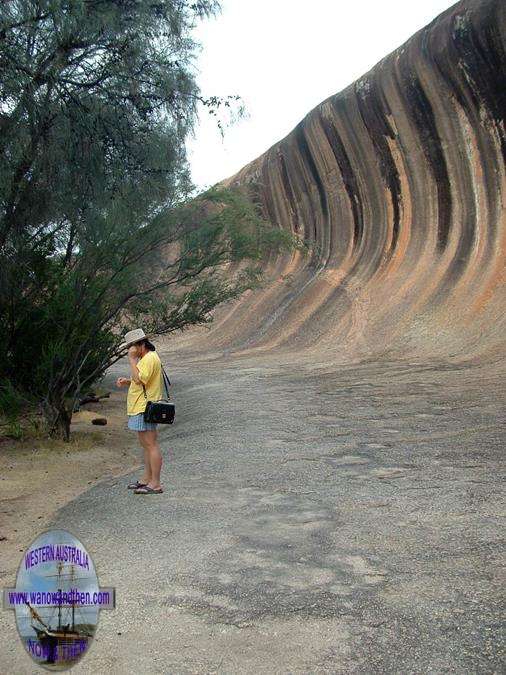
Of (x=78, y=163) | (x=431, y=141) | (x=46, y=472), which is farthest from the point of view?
(x=431, y=141)

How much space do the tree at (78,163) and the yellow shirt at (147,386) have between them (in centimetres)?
383

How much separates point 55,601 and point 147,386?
3792 mm

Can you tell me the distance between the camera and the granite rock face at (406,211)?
18.6 metres

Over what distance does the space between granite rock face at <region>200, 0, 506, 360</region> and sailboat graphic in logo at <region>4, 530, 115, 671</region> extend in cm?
1461

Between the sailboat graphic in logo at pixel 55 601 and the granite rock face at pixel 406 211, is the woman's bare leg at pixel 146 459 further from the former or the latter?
the granite rock face at pixel 406 211

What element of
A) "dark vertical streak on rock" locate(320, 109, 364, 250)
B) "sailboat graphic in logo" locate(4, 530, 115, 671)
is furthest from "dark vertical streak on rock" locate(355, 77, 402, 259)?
"sailboat graphic in logo" locate(4, 530, 115, 671)

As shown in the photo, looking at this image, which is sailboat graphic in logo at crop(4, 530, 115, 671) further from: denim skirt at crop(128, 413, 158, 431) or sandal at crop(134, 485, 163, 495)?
sandal at crop(134, 485, 163, 495)

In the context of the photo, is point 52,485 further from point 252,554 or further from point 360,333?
point 360,333

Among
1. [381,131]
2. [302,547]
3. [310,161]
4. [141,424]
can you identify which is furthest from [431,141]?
[302,547]

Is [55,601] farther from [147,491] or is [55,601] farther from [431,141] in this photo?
[431,141]

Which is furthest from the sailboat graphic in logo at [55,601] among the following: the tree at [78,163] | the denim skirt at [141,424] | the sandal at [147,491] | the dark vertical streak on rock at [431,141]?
the dark vertical streak on rock at [431,141]

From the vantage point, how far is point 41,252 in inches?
427

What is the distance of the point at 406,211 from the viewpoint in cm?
2220

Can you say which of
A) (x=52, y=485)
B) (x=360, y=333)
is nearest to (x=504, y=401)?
(x=52, y=485)
